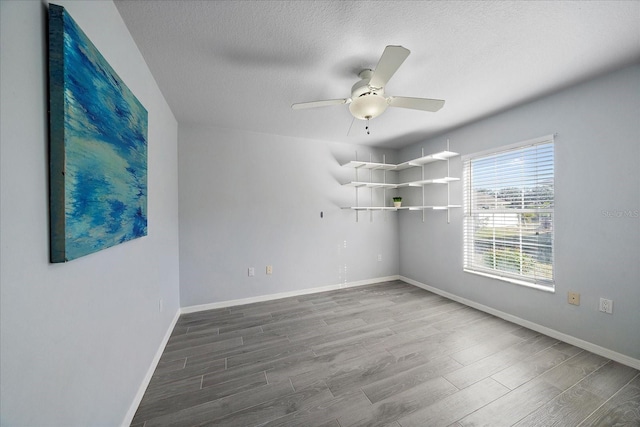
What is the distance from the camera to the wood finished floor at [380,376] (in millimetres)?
1421

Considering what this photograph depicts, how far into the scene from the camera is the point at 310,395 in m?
1.58

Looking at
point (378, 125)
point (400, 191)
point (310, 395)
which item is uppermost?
point (378, 125)

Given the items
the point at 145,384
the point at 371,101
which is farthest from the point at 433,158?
the point at 145,384

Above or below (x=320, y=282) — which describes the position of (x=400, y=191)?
above

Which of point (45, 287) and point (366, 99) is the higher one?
point (366, 99)

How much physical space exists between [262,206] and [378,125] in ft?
6.49

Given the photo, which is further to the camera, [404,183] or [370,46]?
[404,183]

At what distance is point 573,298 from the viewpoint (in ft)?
7.03

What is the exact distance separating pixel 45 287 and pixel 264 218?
8.44 ft

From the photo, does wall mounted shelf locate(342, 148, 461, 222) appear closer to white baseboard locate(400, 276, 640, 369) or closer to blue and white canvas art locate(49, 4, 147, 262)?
white baseboard locate(400, 276, 640, 369)

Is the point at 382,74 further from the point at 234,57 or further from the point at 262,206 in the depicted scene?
the point at 262,206

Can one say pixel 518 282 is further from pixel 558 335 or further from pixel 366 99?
pixel 366 99

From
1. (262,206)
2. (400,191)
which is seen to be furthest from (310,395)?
(400,191)

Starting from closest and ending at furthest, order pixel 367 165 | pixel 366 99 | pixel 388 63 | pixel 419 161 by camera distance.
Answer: pixel 388 63
pixel 366 99
pixel 419 161
pixel 367 165
